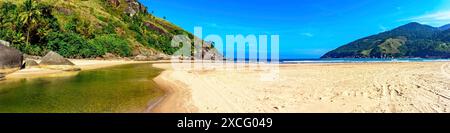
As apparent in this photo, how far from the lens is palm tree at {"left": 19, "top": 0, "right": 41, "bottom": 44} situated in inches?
1842

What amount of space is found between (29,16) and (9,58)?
2870 cm

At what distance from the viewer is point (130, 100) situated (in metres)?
11.8

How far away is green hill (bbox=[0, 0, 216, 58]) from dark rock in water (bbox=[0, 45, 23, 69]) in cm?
2037

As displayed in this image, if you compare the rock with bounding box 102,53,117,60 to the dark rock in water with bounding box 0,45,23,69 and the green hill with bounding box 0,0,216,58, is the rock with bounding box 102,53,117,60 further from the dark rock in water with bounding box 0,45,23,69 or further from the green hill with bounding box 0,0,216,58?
the dark rock in water with bounding box 0,45,23,69

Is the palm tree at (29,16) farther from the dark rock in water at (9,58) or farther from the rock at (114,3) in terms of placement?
the rock at (114,3)

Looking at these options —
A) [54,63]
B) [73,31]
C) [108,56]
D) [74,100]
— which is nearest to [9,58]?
[54,63]

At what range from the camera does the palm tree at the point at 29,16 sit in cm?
4678

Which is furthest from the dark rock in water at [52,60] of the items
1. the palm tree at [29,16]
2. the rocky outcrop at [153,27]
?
the rocky outcrop at [153,27]

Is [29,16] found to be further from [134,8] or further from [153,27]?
[134,8]

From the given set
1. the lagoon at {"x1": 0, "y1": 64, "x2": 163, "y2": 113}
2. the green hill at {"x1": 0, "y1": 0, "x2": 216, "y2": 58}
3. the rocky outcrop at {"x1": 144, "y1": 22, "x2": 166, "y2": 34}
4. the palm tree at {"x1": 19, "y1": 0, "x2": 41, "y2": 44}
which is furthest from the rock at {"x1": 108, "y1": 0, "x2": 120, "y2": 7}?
the lagoon at {"x1": 0, "y1": 64, "x2": 163, "y2": 113}

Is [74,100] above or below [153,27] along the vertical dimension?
below

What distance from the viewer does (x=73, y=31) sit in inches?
2495
